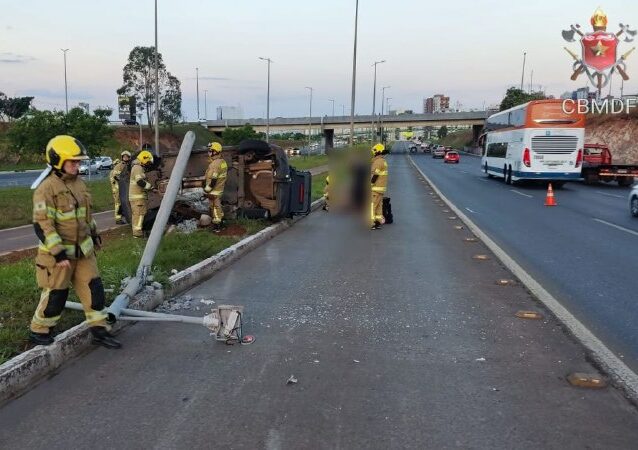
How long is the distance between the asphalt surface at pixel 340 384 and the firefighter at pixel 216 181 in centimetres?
422

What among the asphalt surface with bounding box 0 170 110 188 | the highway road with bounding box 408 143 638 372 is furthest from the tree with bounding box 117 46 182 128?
the highway road with bounding box 408 143 638 372

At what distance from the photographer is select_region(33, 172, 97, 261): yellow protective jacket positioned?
14.4 ft

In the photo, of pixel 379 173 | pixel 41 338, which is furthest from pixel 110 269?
pixel 379 173

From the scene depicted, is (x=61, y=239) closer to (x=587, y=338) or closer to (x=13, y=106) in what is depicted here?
(x=587, y=338)

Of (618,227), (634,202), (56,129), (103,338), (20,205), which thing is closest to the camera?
(103,338)

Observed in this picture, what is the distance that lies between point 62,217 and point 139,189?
6454 millimetres

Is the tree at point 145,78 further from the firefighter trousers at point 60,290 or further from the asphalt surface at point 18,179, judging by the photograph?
the firefighter trousers at point 60,290

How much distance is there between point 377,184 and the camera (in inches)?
476

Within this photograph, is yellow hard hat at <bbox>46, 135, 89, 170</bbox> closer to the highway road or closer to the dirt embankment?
the highway road

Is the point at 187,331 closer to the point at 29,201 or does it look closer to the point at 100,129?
the point at 29,201

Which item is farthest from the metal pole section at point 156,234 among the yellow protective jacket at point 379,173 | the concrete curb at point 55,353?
the yellow protective jacket at point 379,173

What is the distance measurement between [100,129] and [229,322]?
2726cm

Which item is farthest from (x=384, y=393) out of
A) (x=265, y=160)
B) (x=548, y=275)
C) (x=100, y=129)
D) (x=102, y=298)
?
(x=100, y=129)

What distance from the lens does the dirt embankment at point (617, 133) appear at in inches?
1867
